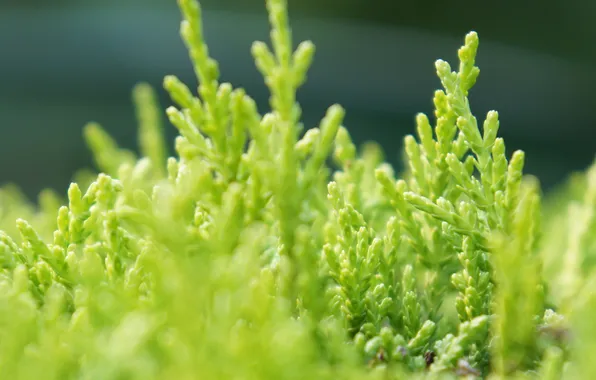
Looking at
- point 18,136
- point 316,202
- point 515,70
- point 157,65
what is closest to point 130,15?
point 157,65

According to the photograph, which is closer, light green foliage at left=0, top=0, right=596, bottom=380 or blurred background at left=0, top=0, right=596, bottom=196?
light green foliage at left=0, top=0, right=596, bottom=380

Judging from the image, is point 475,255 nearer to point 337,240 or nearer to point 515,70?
point 337,240

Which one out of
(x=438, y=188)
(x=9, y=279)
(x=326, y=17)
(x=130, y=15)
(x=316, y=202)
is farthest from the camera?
(x=326, y=17)

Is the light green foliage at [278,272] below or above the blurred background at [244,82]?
below

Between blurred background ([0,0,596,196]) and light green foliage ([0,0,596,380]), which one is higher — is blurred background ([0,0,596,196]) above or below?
above
